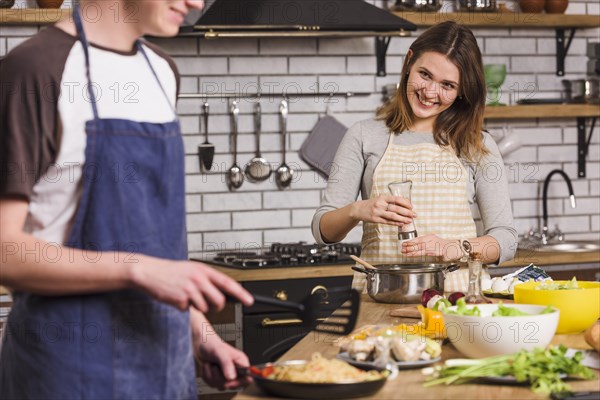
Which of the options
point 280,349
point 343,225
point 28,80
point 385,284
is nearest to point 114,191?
point 28,80

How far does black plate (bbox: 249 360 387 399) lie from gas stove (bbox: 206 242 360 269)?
2.62m

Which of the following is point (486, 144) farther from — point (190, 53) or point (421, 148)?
point (190, 53)

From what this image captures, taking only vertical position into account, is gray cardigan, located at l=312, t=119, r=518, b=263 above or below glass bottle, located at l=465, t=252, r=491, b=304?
above

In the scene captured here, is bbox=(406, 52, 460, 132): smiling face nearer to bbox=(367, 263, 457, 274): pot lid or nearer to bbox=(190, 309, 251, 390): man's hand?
bbox=(367, 263, 457, 274): pot lid

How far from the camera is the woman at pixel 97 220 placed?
1.57 meters

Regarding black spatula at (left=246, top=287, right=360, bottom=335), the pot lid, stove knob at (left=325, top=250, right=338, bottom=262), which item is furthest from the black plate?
stove knob at (left=325, top=250, right=338, bottom=262)

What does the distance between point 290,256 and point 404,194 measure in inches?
64.1

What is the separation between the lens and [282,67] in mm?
5023

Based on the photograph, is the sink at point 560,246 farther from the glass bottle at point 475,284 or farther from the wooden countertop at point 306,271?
the glass bottle at point 475,284

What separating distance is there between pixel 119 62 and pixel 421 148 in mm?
1819

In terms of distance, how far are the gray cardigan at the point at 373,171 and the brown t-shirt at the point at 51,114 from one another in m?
1.65

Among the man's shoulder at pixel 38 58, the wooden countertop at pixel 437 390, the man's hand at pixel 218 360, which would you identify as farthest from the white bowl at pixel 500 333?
the man's shoulder at pixel 38 58

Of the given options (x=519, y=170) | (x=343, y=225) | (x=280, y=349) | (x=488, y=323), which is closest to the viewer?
(x=488, y=323)

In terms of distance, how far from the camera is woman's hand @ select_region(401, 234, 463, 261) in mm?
2941
